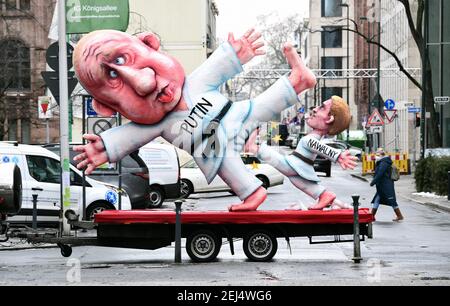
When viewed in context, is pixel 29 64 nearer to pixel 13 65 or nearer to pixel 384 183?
pixel 13 65

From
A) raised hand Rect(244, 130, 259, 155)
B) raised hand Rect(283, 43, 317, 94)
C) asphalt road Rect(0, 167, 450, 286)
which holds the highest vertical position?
raised hand Rect(283, 43, 317, 94)

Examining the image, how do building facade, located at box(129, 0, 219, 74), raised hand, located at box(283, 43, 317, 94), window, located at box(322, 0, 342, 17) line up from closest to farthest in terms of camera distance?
raised hand, located at box(283, 43, 317, 94)
building facade, located at box(129, 0, 219, 74)
window, located at box(322, 0, 342, 17)

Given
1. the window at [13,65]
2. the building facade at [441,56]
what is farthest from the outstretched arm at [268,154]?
the building facade at [441,56]

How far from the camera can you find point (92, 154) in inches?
675

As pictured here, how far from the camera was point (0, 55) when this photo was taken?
154 ft

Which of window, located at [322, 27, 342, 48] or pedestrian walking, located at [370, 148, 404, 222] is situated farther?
window, located at [322, 27, 342, 48]

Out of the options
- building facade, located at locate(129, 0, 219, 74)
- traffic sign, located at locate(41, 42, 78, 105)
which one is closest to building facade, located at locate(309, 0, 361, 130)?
building facade, located at locate(129, 0, 219, 74)

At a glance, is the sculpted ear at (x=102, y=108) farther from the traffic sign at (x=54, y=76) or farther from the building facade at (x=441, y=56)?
the building facade at (x=441, y=56)

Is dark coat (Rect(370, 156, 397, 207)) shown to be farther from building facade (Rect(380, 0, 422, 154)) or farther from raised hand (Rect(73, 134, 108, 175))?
building facade (Rect(380, 0, 422, 154))

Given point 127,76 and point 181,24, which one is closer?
point 127,76

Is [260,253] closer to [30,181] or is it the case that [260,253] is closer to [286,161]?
[286,161]

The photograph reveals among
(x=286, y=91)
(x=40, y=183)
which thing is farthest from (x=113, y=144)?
(x=40, y=183)

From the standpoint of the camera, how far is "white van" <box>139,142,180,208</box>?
33.3m

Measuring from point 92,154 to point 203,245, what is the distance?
2.26m
